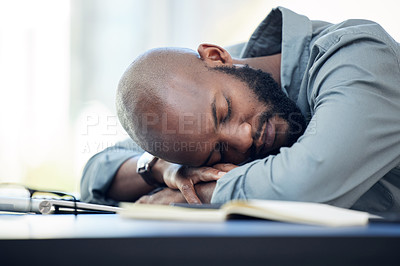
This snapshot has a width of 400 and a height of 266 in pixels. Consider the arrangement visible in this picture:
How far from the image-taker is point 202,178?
114 cm

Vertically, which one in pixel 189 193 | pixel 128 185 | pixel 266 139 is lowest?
pixel 128 185

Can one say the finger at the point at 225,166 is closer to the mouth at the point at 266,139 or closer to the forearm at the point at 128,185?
the mouth at the point at 266,139

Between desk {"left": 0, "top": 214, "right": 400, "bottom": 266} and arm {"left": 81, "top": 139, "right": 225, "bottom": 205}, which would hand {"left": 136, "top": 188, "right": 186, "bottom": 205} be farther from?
desk {"left": 0, "top": 214, "right": 400, "bottom": 266}

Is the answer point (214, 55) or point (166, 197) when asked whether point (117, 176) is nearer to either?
point (166, 197)

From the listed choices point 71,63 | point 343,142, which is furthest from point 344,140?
point 71,63

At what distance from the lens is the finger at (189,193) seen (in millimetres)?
1109

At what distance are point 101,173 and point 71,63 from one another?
1.74m

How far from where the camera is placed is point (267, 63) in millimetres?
1429

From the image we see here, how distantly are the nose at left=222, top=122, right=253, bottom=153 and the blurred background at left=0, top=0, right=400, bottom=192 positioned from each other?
1842 mm

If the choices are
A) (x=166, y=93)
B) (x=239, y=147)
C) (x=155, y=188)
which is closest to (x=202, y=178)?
(x=239, y=147)

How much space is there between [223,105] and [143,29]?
230 centimetres

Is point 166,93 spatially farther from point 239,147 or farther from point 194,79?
point 239,147

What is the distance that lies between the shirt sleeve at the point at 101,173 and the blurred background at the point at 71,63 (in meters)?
1.32

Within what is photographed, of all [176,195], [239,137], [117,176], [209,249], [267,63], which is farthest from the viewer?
[117,176]
